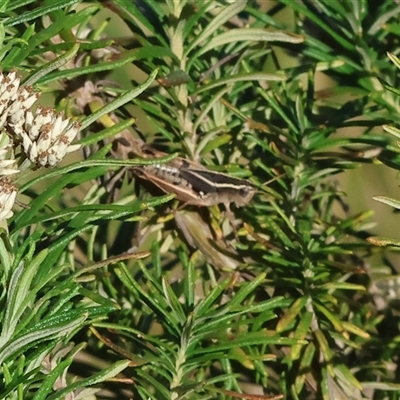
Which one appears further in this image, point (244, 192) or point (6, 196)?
point (244, 192)

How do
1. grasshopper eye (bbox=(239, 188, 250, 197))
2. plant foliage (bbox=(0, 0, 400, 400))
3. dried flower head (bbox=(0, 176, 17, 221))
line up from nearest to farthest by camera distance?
dried flower head (bbox=(0, 176, 17, 221)) < plant foliage (bbox=(0, 0, 400, 400)) < grasshopper eye (bbox=(239, 188, 250, 197))

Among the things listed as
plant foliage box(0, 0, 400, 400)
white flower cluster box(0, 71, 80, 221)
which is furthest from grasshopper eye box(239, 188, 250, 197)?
white flower cluster box(0, 71, 80, 221)

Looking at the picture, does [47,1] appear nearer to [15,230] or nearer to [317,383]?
[15,230]

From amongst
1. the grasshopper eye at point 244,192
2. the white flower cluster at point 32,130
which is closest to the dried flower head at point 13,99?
the white flower cluster at point 32,130

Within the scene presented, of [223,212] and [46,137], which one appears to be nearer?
[46,137]

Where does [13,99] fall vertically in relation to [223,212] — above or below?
above

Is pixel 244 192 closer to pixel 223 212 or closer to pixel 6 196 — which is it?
pixel 223 212

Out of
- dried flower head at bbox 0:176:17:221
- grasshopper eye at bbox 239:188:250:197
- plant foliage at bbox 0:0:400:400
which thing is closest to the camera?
dried flower head at bbox 0:176:17:221

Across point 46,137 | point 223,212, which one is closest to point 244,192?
point 223,212

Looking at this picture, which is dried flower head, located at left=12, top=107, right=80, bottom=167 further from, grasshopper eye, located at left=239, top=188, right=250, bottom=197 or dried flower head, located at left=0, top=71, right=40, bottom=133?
grasshopper eye, located at left=239, top=188, right=250, bottom=197

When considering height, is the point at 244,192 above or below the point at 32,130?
below

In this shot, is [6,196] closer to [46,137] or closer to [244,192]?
[46,137]

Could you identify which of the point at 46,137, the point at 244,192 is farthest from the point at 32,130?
the point at 244,192
